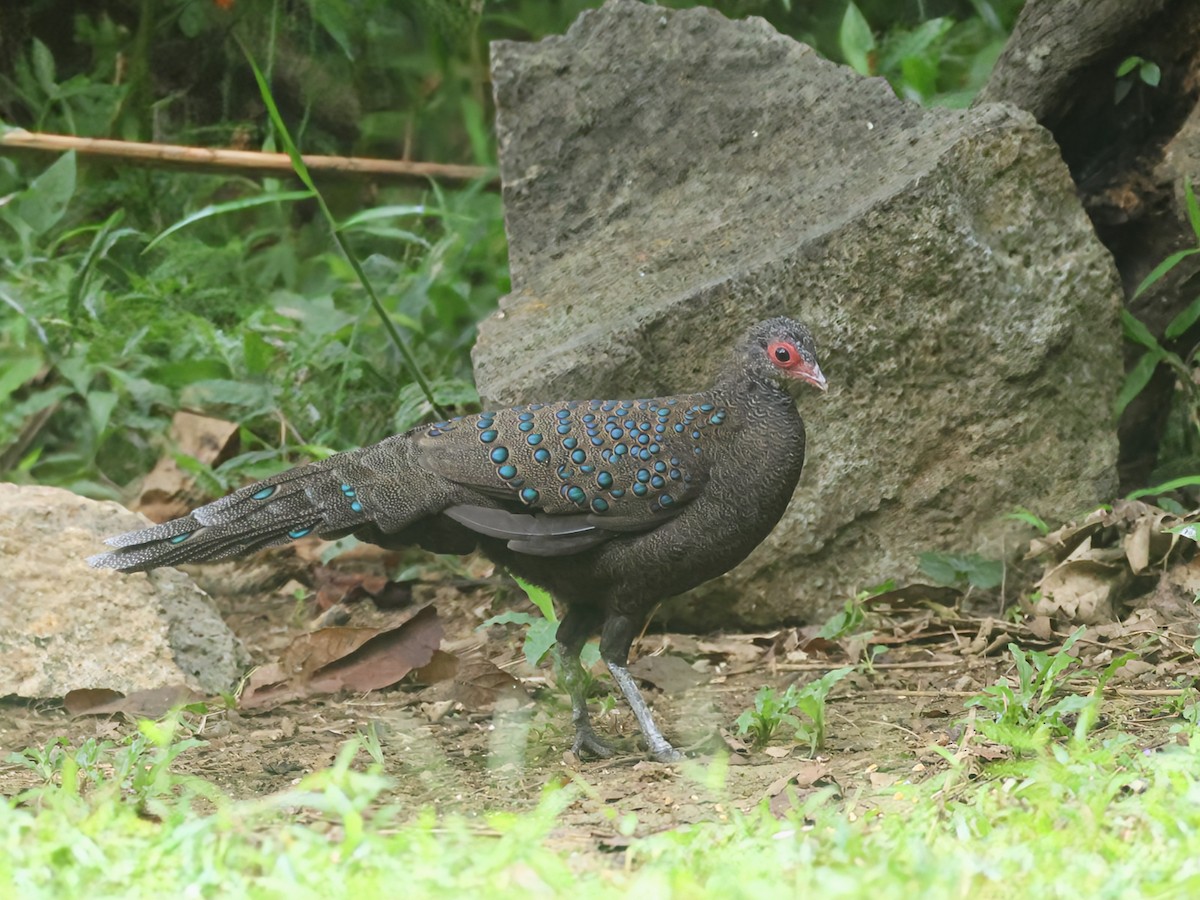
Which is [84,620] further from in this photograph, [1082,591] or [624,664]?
[1082,591]

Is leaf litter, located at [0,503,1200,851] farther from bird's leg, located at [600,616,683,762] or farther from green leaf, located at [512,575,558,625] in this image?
green leaf, located at [512,575,558,625]

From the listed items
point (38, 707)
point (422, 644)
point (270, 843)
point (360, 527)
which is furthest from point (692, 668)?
point (270, 843)

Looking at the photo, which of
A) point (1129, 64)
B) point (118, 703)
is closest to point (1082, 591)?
point (1129, 64)

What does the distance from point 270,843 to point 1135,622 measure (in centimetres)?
327

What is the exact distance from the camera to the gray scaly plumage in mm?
4414

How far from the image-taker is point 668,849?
2.91m

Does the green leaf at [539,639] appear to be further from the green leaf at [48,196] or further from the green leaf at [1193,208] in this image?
the green leaf at [48,196]

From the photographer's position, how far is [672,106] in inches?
235

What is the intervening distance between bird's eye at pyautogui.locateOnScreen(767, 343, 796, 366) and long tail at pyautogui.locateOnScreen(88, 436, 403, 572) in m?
1.22

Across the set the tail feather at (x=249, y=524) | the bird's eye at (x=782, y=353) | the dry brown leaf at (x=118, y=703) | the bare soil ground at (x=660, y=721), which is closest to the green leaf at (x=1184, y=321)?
the bare soil ground at (x=660, y=721)

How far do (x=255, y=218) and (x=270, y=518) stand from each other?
504 cm

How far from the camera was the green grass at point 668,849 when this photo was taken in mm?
2535

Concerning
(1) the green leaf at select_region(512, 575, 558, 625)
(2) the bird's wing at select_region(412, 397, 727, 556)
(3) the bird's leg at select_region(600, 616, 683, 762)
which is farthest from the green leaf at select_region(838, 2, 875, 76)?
(3) the bird's leg at select_region(600, 616, 683, 762)

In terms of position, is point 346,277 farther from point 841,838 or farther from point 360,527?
point 841,838
